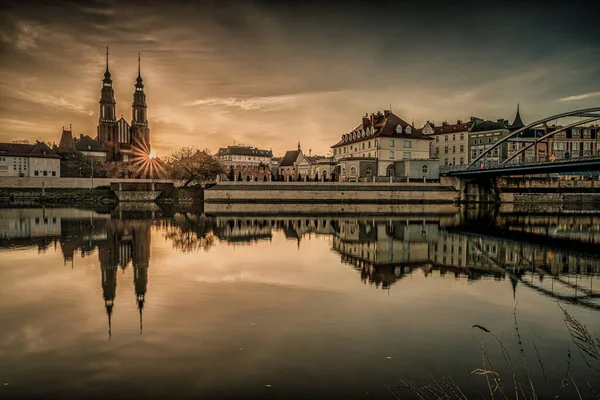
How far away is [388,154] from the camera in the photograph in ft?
230

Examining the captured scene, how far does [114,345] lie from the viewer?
867cm

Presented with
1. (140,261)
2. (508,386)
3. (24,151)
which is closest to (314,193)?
(140,261)

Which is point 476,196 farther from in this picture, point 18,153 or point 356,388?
point 18,153

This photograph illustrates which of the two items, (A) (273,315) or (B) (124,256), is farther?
(B) (124,256)

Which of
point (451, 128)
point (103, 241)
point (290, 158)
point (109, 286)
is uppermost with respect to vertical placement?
point (451, 128)

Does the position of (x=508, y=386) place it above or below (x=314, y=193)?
below

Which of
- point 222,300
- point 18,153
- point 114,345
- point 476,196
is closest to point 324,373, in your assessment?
point 114,345

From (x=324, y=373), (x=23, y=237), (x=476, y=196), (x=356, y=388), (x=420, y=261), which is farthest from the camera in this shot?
(x=476, y=196)

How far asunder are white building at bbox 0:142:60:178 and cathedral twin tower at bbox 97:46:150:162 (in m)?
35.5

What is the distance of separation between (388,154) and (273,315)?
62.3 meters

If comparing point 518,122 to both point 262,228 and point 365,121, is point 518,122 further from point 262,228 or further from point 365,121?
point 262,228

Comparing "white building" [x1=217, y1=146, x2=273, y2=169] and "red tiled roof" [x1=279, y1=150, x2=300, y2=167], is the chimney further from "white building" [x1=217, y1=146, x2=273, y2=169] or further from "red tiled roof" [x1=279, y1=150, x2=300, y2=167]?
"white building" [x1=217, y1=146, x2=273, y2=169]

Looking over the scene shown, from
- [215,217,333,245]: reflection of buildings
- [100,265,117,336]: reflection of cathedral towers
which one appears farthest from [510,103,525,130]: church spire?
[100,265,117,336]: reflection of cathedral towers

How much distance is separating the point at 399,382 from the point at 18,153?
94.5m
